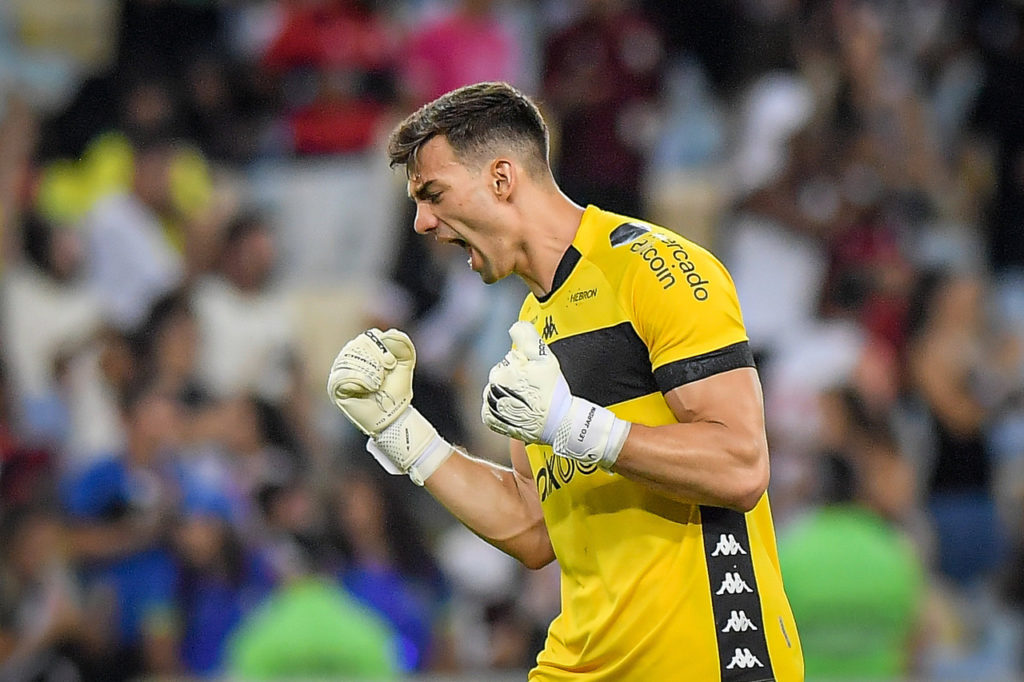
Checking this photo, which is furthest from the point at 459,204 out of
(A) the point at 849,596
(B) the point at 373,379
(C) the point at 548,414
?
(A) the point at 849,596

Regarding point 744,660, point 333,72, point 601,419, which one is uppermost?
point 333,72

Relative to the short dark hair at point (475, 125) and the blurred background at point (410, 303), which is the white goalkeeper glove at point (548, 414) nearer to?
the short dark hair at point (475, 125)

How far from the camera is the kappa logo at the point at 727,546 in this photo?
3.54m

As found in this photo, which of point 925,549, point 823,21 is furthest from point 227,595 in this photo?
point 823,21

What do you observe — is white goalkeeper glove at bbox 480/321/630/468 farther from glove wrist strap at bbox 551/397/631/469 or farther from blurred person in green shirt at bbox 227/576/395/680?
blurred person in green shirt at bbox 227/576/395/680

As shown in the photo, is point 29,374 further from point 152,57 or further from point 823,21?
point 823,21

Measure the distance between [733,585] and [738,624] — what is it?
0.09 metres

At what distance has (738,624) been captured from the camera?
351 cm

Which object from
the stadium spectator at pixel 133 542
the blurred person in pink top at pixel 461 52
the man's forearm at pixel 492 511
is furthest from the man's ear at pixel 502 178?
the blurred person in pink top at pixel 461 52

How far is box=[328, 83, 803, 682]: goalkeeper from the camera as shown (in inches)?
132

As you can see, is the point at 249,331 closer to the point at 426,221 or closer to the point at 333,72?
the point at 333,72

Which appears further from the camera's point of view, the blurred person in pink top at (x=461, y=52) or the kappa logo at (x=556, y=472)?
the blurred person in pink top at (x=461, y=52)

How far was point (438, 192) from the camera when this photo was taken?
3.77 meters

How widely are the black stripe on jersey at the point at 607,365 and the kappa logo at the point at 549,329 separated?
0.05 metres
